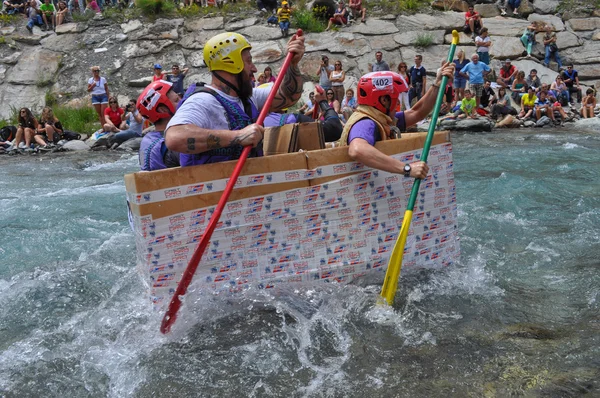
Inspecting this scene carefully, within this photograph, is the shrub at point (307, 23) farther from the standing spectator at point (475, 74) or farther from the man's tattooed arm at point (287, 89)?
the man's tattooed arm at point (287, 89)

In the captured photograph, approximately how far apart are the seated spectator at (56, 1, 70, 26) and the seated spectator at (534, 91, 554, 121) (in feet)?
52.9

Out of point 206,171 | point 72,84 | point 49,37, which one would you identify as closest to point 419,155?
point 206,171

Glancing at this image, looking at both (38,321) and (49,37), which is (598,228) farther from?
(49,37)

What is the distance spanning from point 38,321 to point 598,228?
568cm

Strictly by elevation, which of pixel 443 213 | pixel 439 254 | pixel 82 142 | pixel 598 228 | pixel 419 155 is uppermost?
pixel 419 155

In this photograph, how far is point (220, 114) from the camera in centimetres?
476

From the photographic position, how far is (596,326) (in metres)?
4.60

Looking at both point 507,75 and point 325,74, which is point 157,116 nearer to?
point 325,74

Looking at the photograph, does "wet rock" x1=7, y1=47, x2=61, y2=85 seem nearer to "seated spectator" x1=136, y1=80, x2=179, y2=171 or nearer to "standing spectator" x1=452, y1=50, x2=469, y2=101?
"standing spectator" x1=452, y1=50, x2=469, y2=101

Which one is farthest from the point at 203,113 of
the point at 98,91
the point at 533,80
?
the point at 533,80

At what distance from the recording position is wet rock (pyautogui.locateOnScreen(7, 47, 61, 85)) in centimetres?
2125

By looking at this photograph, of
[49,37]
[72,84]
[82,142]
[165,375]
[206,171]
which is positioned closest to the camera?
[165,375]

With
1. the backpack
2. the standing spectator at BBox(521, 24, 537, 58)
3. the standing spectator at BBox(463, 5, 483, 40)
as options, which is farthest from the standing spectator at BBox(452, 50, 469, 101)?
the backpack

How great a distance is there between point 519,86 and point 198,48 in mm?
10140
